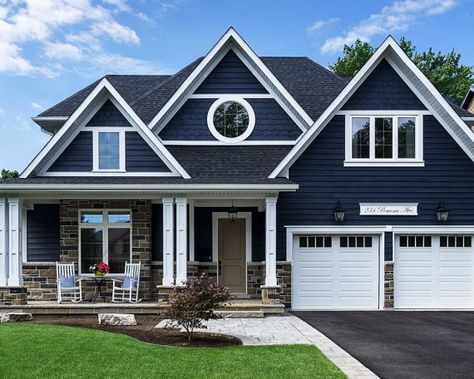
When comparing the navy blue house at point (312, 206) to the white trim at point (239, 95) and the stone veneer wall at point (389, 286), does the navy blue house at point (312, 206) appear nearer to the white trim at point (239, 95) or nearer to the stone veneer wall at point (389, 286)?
the stone veneer wall at point (389, 286)

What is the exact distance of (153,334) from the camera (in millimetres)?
9852

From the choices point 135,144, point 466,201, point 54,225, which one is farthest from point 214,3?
point 466,201

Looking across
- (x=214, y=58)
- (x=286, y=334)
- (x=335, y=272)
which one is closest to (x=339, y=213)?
(x=335, y=272)

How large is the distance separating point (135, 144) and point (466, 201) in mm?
8866

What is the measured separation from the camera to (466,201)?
1455 cm

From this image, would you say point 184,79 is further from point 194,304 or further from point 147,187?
point 194,304

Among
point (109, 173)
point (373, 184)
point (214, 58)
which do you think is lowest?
point (373, 184)

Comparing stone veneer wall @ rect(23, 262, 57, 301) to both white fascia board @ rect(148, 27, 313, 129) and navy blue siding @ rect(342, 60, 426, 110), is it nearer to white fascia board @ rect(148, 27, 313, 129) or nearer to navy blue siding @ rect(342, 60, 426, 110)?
white fascia board @ rect(148, 27, 313, 129)

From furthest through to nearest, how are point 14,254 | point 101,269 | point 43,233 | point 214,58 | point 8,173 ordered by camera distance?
point 8,173
point 214,58
point 43,233
point 101,269
point 14,254

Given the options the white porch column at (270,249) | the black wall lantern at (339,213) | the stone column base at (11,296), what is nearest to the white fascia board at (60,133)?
the stone column base at (11,296)

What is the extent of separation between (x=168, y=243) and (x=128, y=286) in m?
1.58

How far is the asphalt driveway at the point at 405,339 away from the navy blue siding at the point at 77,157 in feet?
21.5

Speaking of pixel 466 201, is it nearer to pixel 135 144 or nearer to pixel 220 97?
pixel 220 97

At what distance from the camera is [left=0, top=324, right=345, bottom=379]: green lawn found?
699 centimetres
